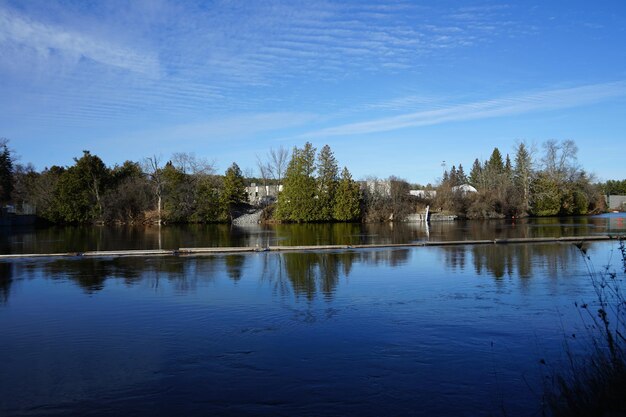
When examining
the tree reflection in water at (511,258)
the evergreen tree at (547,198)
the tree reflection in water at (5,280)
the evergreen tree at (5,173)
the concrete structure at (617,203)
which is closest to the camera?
the tree reflection in water at (5,280)

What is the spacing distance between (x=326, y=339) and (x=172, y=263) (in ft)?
39.5

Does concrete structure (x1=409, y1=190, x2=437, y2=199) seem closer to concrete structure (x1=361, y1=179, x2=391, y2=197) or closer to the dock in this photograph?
concrete structure (x1=361, y1=179, x2=391, y2=197)

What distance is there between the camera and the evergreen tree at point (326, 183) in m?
59.1

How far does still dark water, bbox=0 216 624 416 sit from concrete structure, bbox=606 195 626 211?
83.2 meters

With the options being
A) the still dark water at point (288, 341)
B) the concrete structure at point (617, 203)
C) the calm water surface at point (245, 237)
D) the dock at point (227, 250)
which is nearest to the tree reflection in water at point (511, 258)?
the still dark water at point (288, 341)

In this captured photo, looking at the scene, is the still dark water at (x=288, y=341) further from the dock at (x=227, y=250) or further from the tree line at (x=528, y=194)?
the tree line at (x=528, y=194)

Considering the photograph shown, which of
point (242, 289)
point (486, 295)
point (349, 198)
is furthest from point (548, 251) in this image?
point (349, 198)

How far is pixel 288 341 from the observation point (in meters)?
8.70

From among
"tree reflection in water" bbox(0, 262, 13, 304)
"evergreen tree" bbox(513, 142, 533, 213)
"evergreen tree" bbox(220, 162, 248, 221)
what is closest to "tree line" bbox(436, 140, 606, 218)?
"evergreen tree" bbox(513, 142, 533, 213)

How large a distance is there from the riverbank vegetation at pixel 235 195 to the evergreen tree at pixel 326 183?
0.12 meters

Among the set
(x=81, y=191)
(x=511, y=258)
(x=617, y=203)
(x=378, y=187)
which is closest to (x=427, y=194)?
(x=378, y=187)

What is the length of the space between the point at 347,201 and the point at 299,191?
5880mm

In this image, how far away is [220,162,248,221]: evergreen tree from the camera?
6031 centimetres

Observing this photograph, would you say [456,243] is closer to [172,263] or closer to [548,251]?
[548,251]
